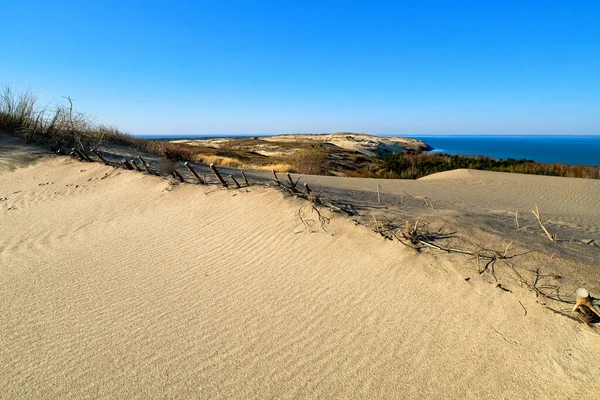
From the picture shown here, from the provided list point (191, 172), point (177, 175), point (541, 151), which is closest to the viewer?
point (177, 175)

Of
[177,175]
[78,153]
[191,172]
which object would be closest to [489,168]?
[191,172]

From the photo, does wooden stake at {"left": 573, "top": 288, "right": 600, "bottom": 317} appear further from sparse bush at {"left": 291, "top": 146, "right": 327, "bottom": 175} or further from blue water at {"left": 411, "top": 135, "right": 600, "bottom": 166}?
blue water at {"left": 411, "top": 135, "right": 600, "bottom": 166}

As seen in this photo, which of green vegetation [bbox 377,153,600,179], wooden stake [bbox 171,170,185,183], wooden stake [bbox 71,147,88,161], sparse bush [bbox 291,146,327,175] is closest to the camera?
wooden stake [bbox 171,170,185,183]

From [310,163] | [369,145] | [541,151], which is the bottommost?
[541,151]

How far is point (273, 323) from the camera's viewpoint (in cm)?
326

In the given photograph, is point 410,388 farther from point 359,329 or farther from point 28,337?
point 28,337

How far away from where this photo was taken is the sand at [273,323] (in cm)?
255

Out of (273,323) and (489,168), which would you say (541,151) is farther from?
(273,323)

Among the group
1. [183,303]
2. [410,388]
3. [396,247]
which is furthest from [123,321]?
[396,247]

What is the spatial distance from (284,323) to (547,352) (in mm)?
2114

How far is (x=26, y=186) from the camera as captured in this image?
9688 mm

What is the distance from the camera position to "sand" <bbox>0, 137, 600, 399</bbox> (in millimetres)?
2553

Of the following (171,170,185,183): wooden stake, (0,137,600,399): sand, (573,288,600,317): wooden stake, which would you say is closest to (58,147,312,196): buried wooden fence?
(171,170,185,183): wooden stake

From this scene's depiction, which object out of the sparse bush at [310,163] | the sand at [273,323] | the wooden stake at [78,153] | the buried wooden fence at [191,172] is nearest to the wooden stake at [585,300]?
the sand at [273,323]
